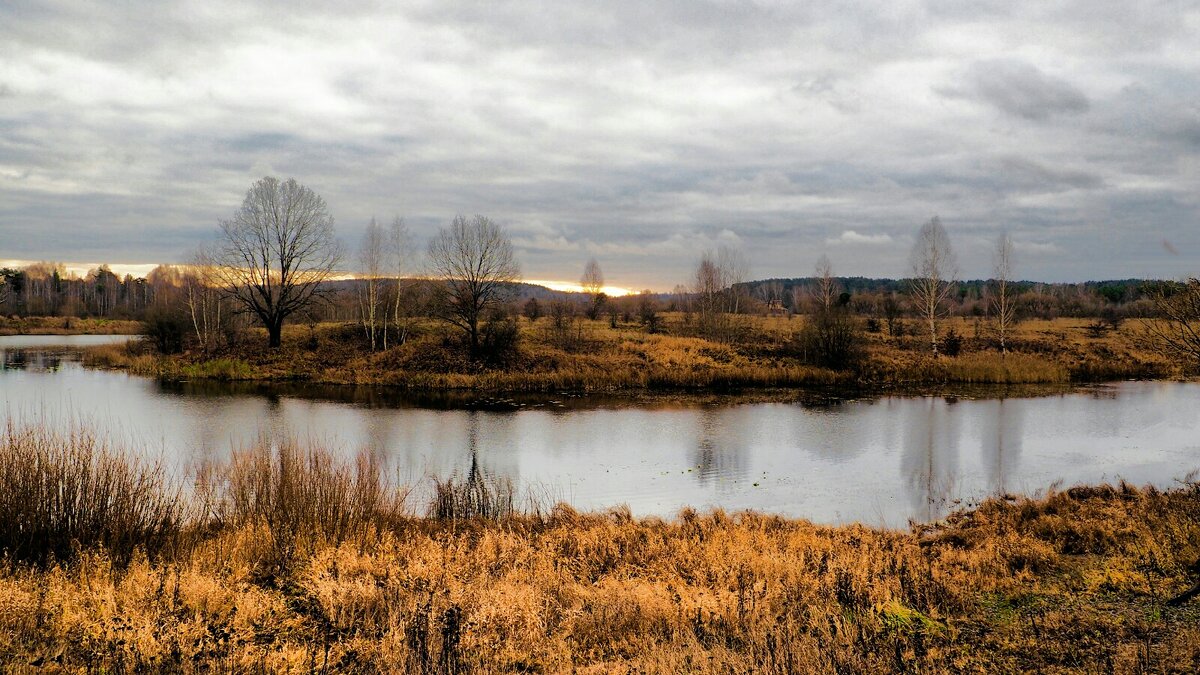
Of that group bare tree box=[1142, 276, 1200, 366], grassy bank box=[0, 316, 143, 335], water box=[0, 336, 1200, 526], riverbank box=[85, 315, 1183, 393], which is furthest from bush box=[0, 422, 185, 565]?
grassy bank box=[0, 316, 143, 335]

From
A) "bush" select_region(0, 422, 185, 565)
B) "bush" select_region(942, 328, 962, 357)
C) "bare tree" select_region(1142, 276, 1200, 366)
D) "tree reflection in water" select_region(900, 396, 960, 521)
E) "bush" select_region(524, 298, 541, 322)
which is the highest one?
"bush" select_region(524, 298, 541, 322)

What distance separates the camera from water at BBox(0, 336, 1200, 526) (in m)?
17.8

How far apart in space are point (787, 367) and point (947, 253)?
17.9m

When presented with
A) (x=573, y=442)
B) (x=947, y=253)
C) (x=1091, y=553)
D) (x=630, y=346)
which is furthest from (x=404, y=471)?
(x=947, y=253)

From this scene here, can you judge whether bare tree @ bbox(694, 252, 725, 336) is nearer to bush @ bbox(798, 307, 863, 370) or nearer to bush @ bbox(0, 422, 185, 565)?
bush @ bbox(798, 307, 863, 370)

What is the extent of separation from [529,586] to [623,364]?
118ft

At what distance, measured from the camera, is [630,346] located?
48469 mm

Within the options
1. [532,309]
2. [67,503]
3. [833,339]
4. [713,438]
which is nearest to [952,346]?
[833,339]

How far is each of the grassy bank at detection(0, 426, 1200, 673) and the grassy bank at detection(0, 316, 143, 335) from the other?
8976 cm

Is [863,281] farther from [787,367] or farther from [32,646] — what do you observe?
[32,646]

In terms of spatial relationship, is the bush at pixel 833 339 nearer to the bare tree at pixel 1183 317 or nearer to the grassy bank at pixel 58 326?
the bare tree at pixel 1183 317

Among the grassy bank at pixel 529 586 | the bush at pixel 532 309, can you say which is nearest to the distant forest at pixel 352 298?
the bush at pixel 532 309

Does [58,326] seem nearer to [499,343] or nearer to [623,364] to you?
[499,343]

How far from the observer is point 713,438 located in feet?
82.4
